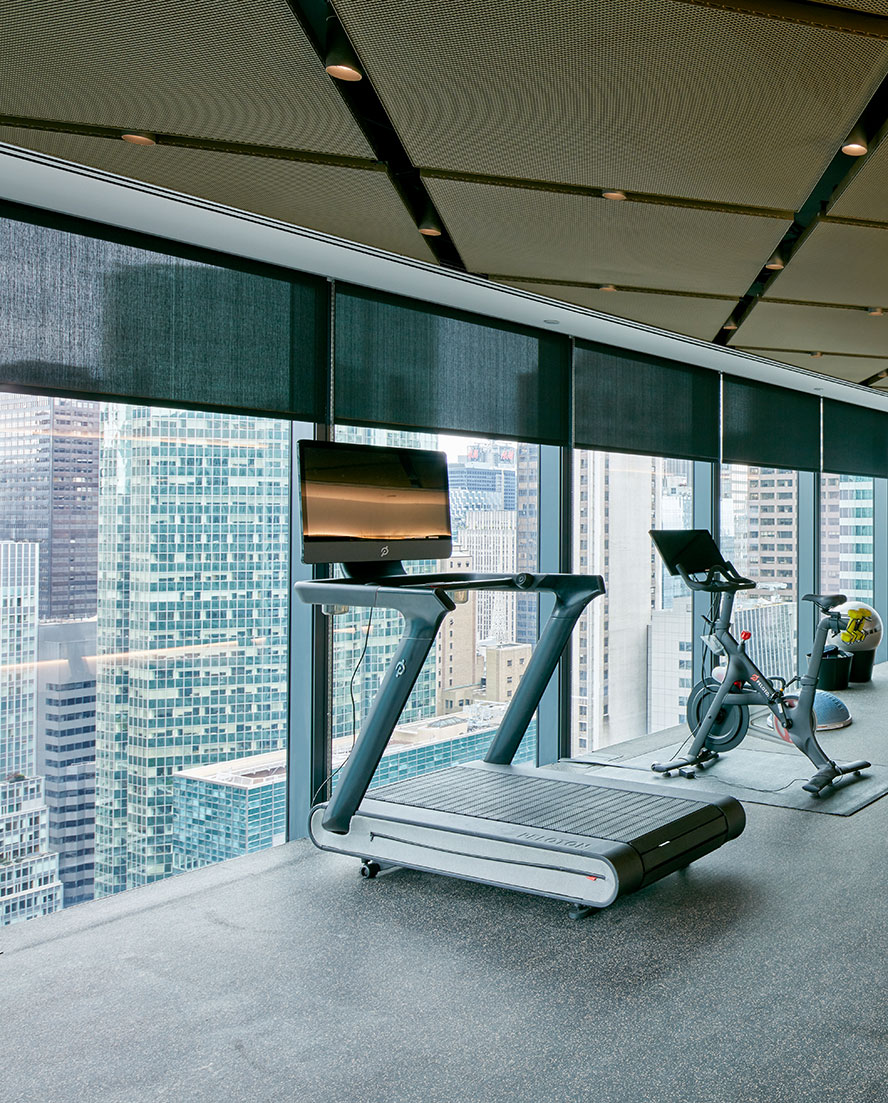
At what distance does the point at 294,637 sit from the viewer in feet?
16.2

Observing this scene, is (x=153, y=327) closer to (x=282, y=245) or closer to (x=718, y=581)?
(x=282, y=245)

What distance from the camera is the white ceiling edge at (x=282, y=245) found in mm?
3592

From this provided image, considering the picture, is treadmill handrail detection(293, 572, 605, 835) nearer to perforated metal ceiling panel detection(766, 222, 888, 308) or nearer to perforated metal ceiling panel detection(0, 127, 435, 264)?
perforated metal ceiling panel detection(0, 127, 435, 264)

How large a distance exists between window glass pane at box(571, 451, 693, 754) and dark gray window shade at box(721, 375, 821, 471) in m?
0.60

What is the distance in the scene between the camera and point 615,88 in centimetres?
276

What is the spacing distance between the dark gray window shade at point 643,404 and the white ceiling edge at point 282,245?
0.18 meters

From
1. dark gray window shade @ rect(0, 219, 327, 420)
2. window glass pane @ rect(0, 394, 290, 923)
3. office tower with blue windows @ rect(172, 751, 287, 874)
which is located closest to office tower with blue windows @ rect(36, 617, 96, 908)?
window glass pane @ rect(0, 394, 290, 923)

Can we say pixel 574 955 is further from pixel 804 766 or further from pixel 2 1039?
pixel 804 766

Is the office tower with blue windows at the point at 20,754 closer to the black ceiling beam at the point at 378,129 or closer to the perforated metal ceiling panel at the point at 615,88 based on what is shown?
the black ceiling beam at the point at 378,129

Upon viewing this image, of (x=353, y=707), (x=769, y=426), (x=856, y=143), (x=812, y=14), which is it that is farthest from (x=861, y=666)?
(x=812, y=14)

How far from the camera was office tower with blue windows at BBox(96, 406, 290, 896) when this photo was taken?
417cm

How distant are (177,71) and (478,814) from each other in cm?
296

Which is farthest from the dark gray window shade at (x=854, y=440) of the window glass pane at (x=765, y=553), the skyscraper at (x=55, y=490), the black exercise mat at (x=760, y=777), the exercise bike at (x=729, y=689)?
the skyscraper at (x=55, y=490)

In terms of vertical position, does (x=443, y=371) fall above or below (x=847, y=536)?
above
